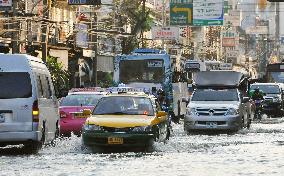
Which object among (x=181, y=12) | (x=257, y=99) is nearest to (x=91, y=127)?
(x=257, y=99)

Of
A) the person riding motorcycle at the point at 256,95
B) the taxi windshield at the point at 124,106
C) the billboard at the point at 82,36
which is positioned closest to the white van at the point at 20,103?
the taxi windshield at the point at 124,106

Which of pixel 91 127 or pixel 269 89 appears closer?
pixel 91 127

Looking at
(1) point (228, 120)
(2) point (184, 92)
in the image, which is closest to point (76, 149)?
(1) point (228, 120)

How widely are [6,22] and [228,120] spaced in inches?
1003

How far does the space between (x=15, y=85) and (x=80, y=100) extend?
8.79 meters

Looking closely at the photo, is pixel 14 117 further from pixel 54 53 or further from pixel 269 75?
pixel 269 75

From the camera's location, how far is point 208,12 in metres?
83.0

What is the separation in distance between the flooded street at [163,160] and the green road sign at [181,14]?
56.4 m

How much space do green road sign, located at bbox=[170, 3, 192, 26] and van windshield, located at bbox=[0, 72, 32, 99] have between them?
61479mm

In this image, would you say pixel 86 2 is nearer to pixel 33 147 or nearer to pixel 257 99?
pixel 257 99

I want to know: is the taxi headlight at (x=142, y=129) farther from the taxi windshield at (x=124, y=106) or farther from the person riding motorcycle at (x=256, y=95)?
the person riding motorcycle at (x=256, y=95)

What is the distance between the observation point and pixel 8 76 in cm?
2292

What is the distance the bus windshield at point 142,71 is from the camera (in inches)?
1811

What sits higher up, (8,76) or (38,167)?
(8,76)
